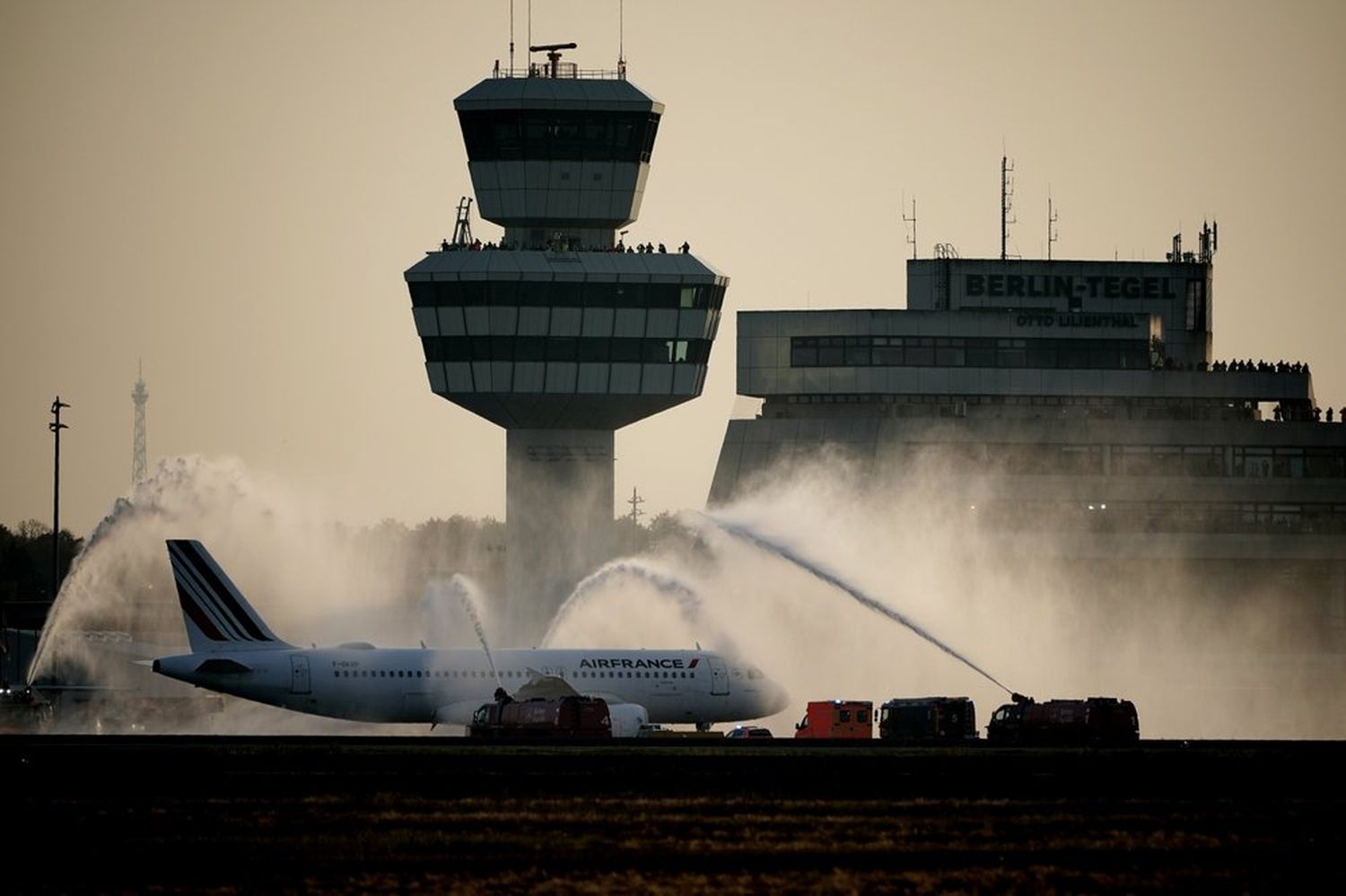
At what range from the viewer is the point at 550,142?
589 ft

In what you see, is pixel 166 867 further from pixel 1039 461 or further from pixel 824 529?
pixel 1039 461

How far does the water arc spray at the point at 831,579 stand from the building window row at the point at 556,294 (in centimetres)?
4109

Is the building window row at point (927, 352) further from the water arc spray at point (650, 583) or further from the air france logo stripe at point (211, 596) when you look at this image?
the air france logo stripe at point (211, 596)

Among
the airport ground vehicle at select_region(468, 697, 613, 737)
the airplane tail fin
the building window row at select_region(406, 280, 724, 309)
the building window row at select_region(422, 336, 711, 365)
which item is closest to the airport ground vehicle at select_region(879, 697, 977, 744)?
the airport ground vehicle at select_region(468, 697, 613, 737)

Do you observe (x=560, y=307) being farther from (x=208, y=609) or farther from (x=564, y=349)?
(x=208, y=609)

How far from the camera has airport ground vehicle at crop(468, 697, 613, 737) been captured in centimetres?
10356

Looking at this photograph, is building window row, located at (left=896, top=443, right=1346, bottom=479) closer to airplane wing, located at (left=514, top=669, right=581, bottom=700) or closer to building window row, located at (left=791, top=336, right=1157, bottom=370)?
building window row, located at (left=791, top=336, right=1157, bottom=370)

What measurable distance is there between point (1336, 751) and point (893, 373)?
3836 inches

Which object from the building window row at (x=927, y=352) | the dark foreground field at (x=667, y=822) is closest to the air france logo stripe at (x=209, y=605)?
the dark foreground field at (x=667, y=822)

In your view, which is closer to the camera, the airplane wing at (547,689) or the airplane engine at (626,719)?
the airplane engine at (626,719)

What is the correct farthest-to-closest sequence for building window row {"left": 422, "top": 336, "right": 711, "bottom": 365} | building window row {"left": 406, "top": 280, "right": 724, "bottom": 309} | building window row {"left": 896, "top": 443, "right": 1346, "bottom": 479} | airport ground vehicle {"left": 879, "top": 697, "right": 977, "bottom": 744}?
building window row {"left": 896, "top": 443, "right": 1346, "bottom": 479}, building window row {"left": 422, "top": 336, "right": 711, "bottom": 365}, building window row {"left": 406, "top": 280, "right": 724, "bottom": 309}, airport ground vehicle {"left": 879, "top": 697, "right": 977, "bottom": 744}

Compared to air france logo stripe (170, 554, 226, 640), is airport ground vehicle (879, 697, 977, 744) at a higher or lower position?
lower

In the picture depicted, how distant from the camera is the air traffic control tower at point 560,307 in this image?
177m

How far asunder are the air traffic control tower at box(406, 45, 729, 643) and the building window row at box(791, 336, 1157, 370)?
1283 centimetres
